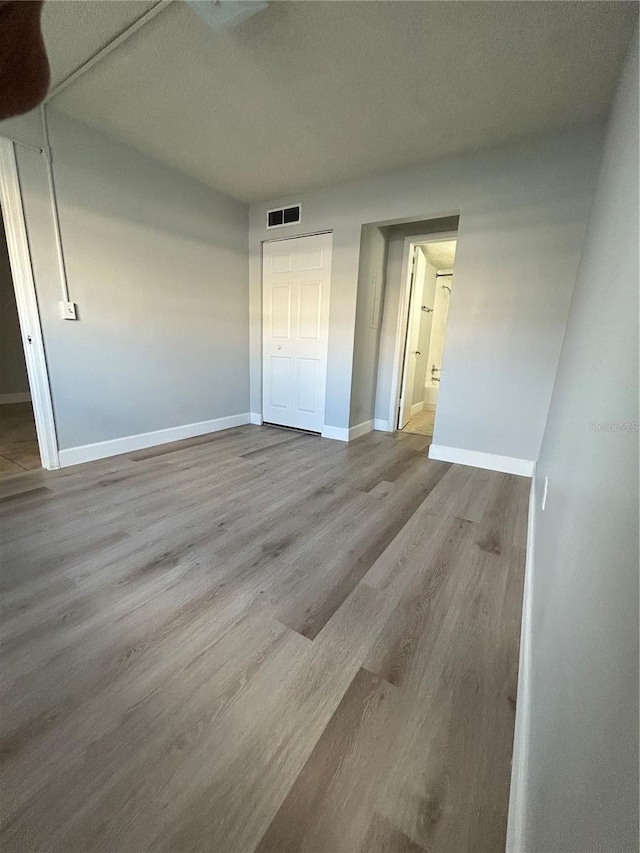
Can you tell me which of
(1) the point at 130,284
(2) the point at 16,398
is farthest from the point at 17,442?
(2) the point at 16,398

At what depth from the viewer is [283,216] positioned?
3.48 metres

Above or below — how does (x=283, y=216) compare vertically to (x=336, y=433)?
above

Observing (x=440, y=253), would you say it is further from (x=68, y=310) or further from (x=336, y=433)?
(x=68, y=310)

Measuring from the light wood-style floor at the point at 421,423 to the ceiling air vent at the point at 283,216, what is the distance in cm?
263

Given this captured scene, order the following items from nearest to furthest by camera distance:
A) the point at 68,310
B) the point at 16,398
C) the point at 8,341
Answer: the point at 68,310 → the point at 8,341 → the point at 16,398

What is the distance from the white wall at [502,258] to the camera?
2307 mm

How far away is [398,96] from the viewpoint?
6.43 feet

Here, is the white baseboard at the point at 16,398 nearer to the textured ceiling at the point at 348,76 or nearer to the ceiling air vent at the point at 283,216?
the textured ceiling at the point at 348,76

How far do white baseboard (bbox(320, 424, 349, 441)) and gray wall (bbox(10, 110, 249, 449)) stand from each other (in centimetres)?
128

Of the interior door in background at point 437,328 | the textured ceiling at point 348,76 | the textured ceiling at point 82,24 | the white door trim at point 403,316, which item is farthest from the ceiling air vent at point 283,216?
the interior door in background at point 437,328

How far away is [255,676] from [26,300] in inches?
108

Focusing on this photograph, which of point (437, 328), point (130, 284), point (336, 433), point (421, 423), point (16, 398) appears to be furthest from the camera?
point (437, 328)

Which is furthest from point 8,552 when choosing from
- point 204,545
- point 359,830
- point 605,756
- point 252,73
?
point 252,73

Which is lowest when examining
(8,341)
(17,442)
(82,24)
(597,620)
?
(17,442)
